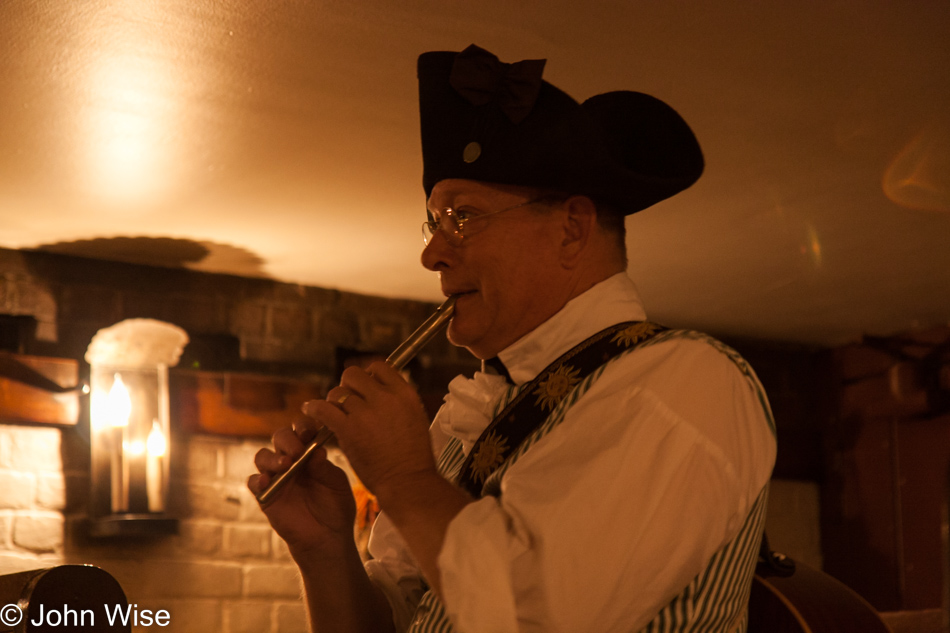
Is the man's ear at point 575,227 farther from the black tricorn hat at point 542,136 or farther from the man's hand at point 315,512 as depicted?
the man's hand at point 315,512

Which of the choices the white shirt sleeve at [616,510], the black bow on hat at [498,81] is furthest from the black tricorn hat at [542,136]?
the white shirt sleeve at [616,510]

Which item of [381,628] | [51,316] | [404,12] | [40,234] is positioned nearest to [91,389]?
[51,316]

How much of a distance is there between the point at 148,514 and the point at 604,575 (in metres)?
2.81

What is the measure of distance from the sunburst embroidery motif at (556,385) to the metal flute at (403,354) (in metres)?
0.16

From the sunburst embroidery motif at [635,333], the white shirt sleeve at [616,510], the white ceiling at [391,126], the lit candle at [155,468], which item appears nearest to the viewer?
the white shirt sleeve at [616,510]

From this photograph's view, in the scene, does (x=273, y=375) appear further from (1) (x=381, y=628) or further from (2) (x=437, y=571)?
(2) (x=437, y=571)

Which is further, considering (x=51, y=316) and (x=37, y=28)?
(x=51, y=316)

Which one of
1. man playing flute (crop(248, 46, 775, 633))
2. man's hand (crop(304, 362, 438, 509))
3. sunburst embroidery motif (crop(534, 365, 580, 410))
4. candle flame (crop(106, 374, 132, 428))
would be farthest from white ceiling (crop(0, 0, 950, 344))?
man's hand (crop(304, 362, 438, 509))

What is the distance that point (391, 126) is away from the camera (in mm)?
2428

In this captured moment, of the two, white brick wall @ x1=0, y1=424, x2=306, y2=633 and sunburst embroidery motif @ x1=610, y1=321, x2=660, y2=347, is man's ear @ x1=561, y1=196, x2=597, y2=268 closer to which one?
sunburst embroidery motif @ x1=610, y1=321, x2=660, y2=347

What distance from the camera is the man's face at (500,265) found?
126cm

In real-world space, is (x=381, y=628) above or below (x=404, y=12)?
below

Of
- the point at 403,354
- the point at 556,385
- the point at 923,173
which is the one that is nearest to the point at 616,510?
the point at 556,385

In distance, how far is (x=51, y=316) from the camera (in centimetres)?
343
